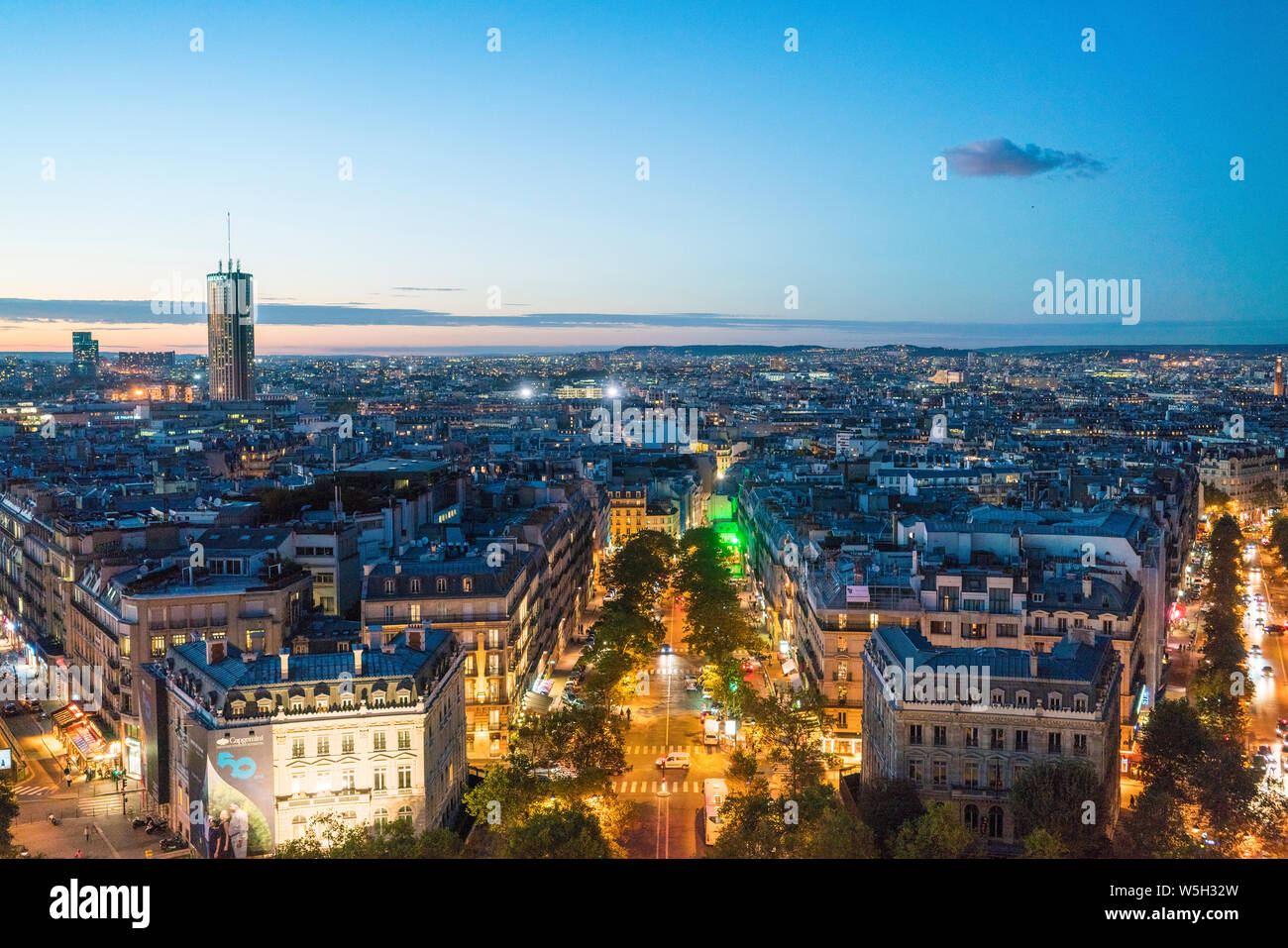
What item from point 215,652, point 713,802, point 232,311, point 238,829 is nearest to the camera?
point 238,829

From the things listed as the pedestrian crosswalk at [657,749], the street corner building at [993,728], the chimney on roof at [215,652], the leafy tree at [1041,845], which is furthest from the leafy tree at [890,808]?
the chimney on roof at [215,652]

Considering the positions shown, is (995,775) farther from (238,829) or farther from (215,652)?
(215,652)

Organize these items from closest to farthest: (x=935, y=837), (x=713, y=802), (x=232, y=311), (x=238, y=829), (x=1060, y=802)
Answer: (x=935, y=837) → (x=1060, y=802) → (x=238, y=829) → (x=713, y=802) → (x=232, y=311)

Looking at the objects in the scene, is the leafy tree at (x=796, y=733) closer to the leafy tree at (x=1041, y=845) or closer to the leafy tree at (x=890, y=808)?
the leafy tree at (x=890, y=808)

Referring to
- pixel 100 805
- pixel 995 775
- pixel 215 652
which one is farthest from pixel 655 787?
pixel 100 805
